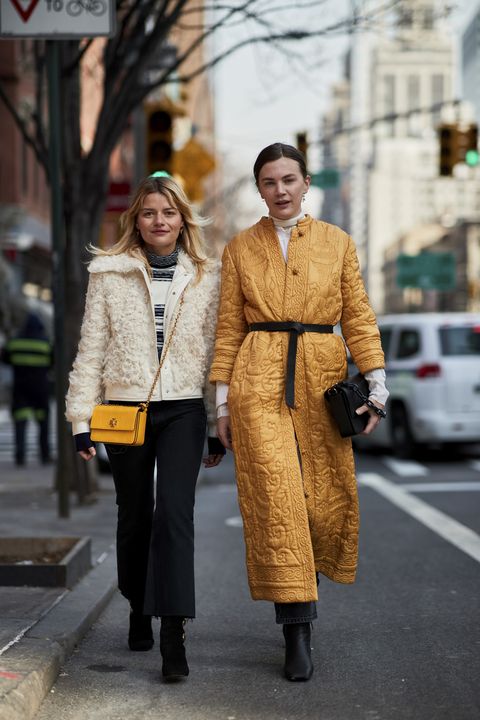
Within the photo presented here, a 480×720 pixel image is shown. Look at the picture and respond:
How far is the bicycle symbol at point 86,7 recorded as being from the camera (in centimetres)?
786

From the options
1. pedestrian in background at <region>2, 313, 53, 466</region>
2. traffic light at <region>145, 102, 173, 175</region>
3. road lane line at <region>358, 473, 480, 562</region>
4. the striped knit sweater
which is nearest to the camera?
the striped knit sweater

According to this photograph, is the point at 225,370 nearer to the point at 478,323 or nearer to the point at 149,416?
the point at 149,416

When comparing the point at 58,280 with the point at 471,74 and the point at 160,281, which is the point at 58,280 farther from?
the point at 471,74

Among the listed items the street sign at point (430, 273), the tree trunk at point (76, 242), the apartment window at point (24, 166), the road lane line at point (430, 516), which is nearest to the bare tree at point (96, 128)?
the tree trunk at point (76, 242)

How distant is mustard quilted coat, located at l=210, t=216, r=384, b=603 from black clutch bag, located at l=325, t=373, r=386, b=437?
8 centimetres

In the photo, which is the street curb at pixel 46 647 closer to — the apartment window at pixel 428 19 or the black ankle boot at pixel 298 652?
the black ankle boot at pixel 298 652

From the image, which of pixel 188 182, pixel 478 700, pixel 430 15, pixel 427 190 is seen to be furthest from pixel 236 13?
pixel 427 190

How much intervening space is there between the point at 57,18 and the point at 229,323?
12.6ft

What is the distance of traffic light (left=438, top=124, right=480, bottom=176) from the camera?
22000 millimetres

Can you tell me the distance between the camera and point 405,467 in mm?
14578

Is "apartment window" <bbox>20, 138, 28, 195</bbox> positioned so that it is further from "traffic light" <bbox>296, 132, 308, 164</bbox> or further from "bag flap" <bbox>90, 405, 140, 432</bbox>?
"bag flap" <bbox>90, 405, 140, 432</bbox>

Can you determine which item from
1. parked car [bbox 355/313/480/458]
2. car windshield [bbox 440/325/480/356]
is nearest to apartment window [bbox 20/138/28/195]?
parked car [bbox 355/313/480/458]

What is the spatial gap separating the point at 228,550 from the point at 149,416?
11.7 ft

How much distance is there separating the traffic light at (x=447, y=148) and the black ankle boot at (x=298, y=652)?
18.1 m
